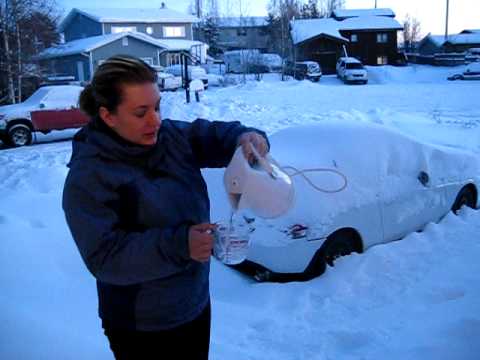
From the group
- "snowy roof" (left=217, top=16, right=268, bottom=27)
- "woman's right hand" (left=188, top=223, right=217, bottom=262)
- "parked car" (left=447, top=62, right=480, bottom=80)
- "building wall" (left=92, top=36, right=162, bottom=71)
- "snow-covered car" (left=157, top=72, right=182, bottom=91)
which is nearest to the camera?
"woman's right hand" (left=188, top=223, right=217, bottom=262)

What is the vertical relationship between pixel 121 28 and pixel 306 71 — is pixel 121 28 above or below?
above

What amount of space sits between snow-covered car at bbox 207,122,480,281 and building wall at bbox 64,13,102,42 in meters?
46.4

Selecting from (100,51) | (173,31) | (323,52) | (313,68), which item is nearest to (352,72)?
(313,68)

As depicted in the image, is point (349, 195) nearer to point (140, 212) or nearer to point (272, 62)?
point (140, 212)

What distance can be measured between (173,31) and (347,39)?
1753cm

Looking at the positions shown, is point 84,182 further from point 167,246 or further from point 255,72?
point 255,72

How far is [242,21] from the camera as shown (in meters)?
65.9

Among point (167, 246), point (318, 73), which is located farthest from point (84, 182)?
point (318, 73)

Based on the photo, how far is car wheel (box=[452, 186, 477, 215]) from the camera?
5.84 m

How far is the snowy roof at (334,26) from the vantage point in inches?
1797

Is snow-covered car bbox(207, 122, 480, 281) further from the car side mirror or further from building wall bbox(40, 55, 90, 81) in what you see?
building wall bbox(40, 55, 90, 81)

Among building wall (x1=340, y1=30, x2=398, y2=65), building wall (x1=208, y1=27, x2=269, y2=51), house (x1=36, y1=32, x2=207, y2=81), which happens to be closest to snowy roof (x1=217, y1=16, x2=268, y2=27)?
building wall (x1=208, y1=27, x2=269, y2=51)

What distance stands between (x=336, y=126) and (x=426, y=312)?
232 cm

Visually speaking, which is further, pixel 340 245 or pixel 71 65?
pixel 71 65
